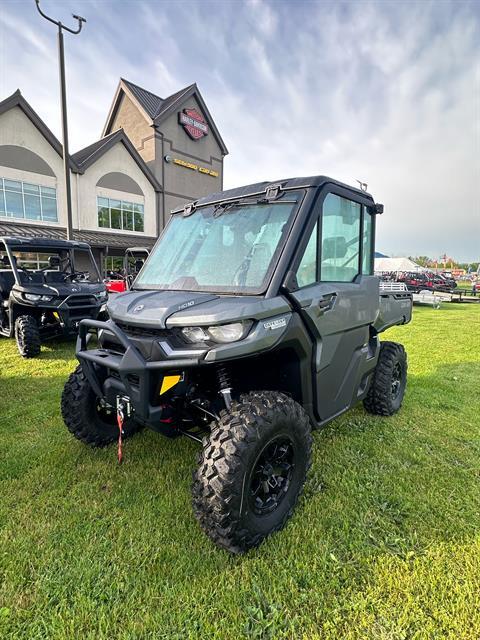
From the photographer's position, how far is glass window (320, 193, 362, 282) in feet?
8.75

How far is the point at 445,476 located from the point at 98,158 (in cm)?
2390

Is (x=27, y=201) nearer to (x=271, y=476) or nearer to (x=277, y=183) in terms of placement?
(x=277, y=183)

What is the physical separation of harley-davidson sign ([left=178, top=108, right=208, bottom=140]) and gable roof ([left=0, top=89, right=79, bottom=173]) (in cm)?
1098

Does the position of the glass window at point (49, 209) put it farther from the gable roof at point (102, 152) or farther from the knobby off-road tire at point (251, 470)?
the knobby off-road tire at point (251, 470)

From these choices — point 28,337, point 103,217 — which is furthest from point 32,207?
point 28,337

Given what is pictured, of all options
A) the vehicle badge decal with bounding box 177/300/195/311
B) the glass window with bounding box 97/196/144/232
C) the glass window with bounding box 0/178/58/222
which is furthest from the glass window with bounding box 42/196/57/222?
the vehicle badge decal with bounding box 177/300/195/311

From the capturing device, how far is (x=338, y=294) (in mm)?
2715

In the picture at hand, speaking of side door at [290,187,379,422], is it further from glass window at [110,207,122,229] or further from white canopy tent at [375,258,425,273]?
white canopy tent at [375,258,425,273]

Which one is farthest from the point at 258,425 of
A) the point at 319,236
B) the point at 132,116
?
the point at 132,116

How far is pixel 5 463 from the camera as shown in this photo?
2.99 m

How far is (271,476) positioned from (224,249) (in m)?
1.58

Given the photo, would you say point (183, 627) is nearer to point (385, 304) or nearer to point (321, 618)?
point (321, 618)

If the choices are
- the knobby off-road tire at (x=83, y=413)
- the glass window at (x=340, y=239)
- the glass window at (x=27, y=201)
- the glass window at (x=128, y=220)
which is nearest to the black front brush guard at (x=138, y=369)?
the knobby off-road tire at (x=83, y=413)

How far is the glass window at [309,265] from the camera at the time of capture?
2.44 metres
